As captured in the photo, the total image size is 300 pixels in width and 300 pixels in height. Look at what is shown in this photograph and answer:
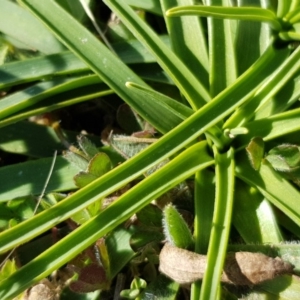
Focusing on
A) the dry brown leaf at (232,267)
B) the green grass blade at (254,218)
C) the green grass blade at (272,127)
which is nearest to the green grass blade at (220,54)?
the green grass blade at (272,127)

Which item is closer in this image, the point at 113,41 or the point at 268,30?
the point at 268,30

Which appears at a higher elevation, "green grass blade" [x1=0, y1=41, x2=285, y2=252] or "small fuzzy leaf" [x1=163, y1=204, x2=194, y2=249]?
"green grass blade" [x1=0, y1=41, x2=285, y2=252]

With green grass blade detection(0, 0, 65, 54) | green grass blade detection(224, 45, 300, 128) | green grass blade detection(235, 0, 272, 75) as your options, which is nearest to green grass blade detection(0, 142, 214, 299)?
green grass blade detection(224, 45, 300, 128)

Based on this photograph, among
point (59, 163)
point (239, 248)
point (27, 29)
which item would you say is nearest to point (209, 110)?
point (239, 248)

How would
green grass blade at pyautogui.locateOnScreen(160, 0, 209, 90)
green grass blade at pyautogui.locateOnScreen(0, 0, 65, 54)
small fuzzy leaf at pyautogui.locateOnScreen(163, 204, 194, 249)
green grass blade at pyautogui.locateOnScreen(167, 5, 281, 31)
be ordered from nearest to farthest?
green grass blade at pyautogui.locateOnScreen(167, 5, 281, 31) → small fuzzy leaf at pyautogui.locateOnScreen(163, 204, 194, 249) → green grass blade at pyautogui.locateOnScreen(160, 0, 209, 90) → green grass blade at pyautogui.locateOnScreen(0, 0, 65, 54)

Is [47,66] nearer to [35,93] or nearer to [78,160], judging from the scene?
[35,93]

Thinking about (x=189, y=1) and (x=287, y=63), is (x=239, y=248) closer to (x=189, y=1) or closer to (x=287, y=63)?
(x=287, y=63)

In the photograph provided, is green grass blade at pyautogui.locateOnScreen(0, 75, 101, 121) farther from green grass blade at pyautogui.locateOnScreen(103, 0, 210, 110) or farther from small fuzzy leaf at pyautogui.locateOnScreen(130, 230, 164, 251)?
small fuzzy leaf at pyautogui.locateOnScreen(130, 230, 164, 251)

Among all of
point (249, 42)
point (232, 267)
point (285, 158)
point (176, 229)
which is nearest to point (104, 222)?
point (176, 229)
